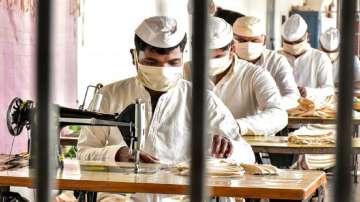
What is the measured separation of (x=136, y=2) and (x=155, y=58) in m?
4.72

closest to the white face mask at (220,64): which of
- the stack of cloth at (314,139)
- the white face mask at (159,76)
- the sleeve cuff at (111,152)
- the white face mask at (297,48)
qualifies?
the stack of cloth at (314,139)

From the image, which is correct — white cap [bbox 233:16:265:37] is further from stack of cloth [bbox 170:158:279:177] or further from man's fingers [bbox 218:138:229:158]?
stack of cloth [bbox 170:158:279:177]

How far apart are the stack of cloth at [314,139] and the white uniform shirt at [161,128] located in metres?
0.84

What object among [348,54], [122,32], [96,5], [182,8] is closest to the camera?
[348,54]

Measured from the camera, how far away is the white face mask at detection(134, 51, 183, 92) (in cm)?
374

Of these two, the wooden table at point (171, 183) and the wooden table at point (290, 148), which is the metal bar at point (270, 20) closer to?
the wooden table at point (290, 148)

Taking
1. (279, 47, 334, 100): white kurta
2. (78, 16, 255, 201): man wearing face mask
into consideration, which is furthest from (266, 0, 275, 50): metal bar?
(78, 16, 255, 201): man wearing face mask

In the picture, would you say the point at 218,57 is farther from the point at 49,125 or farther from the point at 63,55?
the point at 49,125

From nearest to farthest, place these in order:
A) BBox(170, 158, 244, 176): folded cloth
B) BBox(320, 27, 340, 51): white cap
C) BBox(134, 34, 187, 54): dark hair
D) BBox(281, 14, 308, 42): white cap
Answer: BBox(170, 158, 244, 176): folded cloth → BBox(134, 34, 187, 54): dark hair → BBox(281, 14, 308, 42): white cap → BBox(320, 27, 340, 51): white cap

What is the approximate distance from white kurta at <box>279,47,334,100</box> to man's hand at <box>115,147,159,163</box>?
4.95m

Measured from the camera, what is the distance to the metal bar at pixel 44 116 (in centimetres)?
94

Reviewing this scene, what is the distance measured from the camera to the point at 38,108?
957 millimetres

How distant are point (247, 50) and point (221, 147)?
337 cm

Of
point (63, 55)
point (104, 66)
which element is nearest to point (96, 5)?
point (104, 66)
